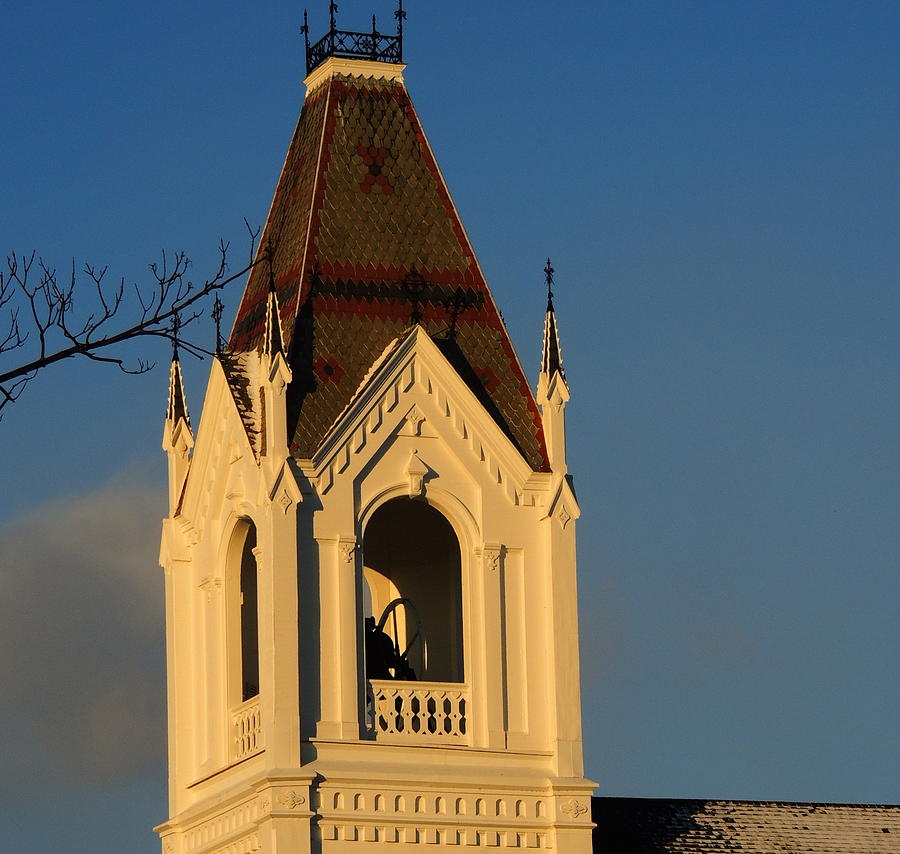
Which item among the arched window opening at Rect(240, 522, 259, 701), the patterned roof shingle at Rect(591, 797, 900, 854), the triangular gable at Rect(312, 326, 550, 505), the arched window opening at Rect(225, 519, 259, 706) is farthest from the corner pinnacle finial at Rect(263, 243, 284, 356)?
the patterned roof shingle at Rect(591, 797, 900, 854)

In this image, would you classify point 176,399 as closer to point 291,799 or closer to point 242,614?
point 242,614

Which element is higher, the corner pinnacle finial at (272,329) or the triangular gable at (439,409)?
the corner pinnacle finial at (272,329)

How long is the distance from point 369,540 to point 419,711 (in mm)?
5032

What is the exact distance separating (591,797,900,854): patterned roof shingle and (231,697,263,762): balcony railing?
5.32m

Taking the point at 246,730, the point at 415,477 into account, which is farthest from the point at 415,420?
the point at 246,730

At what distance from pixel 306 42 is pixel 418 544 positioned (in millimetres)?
8573

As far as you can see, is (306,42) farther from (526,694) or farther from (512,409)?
(526,694)

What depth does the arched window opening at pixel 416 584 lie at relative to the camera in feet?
127

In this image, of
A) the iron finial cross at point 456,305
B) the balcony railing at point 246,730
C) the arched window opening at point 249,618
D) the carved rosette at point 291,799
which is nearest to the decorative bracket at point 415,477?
the iron finial cross at point 456,305

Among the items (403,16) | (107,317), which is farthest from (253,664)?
(107,317)

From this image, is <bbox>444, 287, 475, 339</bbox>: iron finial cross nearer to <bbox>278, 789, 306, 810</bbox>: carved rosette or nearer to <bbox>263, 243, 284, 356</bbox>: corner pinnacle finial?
<bbox>263, 243, 284, 356</bbox>: corner pinnacle finial

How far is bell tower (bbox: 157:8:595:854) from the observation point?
115 ft

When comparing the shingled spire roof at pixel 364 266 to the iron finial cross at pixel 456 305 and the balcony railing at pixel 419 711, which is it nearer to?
the iron finial cross at pixel 456 305

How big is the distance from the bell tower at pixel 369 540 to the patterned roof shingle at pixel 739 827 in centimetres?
135
